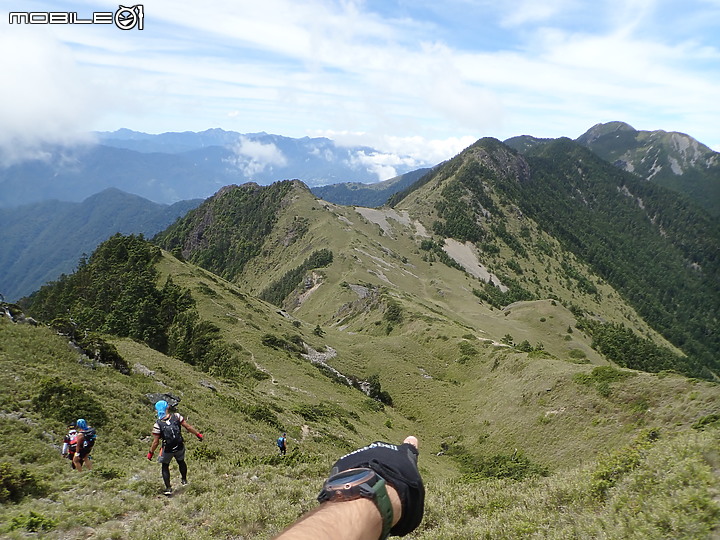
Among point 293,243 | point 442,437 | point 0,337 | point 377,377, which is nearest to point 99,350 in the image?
point 0,337

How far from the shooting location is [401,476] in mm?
4641

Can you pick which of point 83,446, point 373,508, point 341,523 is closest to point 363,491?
point 373,508

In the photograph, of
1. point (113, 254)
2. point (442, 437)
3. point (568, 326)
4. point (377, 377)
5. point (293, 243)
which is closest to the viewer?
point (442, 437)

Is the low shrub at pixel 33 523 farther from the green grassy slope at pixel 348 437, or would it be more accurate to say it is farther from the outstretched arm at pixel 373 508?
the outstretched arm at pixel 373 508

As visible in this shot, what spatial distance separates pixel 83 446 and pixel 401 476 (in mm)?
15516

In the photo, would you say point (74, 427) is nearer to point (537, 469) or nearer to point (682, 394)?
point (537, 469)

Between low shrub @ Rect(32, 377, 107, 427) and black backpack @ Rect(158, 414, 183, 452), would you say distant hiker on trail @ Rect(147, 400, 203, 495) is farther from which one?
low shrub @ Rect(32, 377, 107, 427)

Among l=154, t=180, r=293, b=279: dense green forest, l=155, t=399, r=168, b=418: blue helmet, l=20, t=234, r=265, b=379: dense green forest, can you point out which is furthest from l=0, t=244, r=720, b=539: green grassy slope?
l=154, t=180, r=293, b=279: dense green forest

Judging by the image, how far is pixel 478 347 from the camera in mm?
63094

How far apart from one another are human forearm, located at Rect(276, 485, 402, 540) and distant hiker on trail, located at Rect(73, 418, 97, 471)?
15.0 metres

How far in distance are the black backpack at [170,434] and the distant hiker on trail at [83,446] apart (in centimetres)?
407

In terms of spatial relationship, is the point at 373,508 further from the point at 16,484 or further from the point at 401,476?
the point at 16,484

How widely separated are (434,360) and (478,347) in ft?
23.7

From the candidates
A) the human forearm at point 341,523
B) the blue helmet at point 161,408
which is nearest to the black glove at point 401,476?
the human forearm at point 341,523
